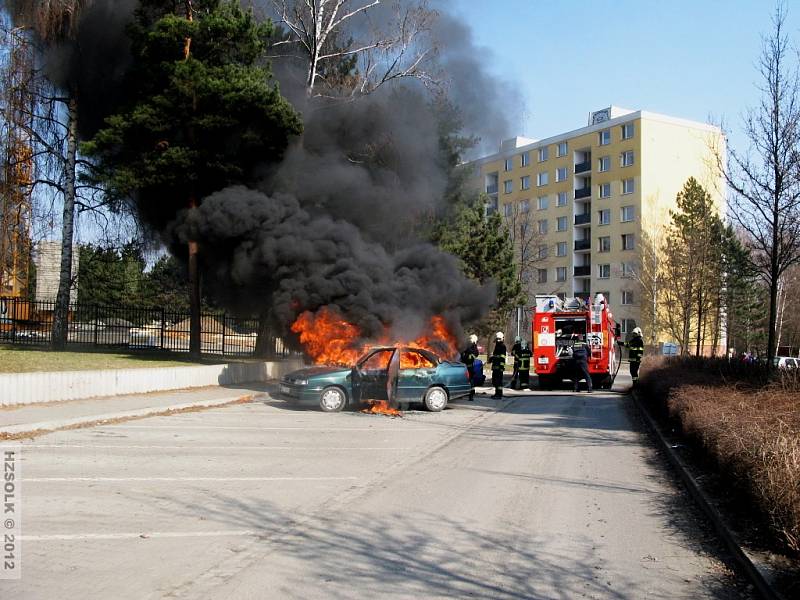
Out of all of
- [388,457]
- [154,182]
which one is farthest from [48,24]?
[388,457]

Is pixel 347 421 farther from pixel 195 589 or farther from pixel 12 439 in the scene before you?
pixel 195 589

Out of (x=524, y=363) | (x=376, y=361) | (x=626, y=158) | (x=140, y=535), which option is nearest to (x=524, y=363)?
(x=524, y=363)

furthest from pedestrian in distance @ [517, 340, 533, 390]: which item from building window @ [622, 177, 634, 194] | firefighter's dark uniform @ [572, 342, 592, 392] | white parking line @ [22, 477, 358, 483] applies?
building window @ [622, 177, 634, 194]

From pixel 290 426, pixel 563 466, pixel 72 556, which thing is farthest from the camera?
pixel 290 426

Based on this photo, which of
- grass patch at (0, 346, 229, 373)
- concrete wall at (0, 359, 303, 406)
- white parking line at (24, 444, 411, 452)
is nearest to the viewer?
white parking line at (24, 444, 411, 452)

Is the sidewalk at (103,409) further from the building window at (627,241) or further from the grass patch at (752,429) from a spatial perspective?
the building window at (627,241)

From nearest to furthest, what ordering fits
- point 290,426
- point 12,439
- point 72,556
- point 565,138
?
point 72,556, point 12,439, point 290,426, point 565,138

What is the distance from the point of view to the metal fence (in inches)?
947

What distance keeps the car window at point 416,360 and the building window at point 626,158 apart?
149ft

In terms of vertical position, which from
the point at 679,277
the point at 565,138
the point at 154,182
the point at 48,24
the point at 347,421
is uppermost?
the point at 565,138

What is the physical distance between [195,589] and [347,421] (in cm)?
895

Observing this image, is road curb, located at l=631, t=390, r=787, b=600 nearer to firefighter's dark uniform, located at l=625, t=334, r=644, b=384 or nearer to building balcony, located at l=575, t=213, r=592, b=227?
firefighter's dark uniform, located at l=625, t=334, r=644, b=384

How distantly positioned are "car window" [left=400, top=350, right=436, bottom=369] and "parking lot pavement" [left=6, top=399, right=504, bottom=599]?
2.05 metres

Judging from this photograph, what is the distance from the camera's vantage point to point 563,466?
882 cm
